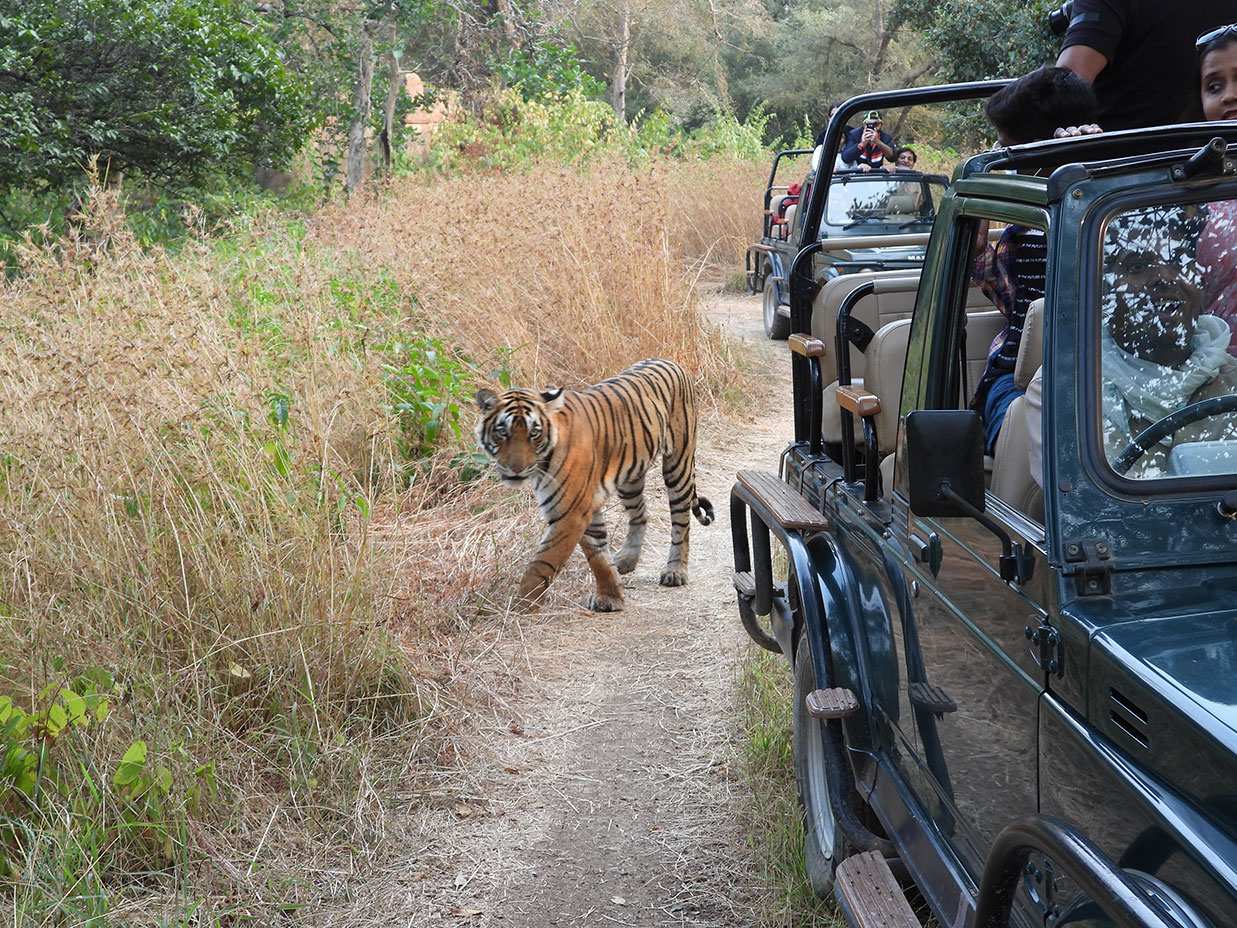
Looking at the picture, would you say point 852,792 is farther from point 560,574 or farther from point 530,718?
point 560,574

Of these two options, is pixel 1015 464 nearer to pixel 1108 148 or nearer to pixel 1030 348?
pixel 1030 348

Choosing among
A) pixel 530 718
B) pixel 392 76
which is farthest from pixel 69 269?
pixel 392 76

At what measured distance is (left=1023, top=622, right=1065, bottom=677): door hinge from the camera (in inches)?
80.5

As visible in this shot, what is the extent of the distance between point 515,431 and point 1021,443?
126 inches

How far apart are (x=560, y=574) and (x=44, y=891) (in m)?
3.35

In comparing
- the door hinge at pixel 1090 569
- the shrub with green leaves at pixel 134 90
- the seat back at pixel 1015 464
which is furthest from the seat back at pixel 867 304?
the shrub with green leaves at pixel 134 90

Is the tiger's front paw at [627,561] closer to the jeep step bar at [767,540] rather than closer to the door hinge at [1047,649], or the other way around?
the jeep step bar at [767,540]

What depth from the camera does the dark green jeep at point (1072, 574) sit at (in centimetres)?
177

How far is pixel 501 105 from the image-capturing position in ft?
58.5

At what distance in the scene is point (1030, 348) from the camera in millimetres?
2668

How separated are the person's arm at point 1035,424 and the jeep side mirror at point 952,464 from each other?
15 cm

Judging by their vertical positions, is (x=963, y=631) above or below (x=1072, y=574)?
below

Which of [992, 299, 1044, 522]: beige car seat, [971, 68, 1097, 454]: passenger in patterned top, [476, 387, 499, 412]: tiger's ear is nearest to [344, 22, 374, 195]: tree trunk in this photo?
[476, 387, 499, 412]: tiger's ear

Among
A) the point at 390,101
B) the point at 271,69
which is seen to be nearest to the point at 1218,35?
the point at 271,69
